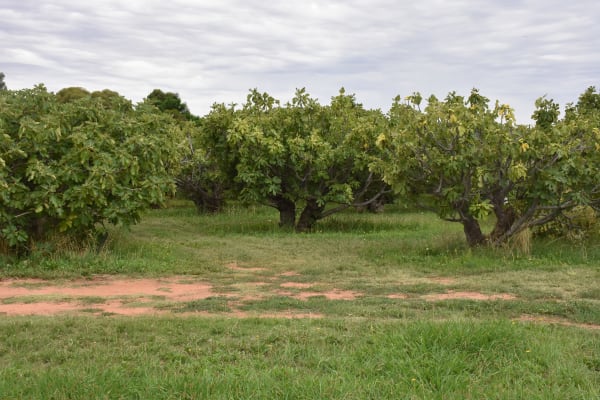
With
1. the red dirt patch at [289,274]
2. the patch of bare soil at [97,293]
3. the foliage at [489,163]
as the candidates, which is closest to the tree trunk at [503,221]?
the foliage at [489,163]

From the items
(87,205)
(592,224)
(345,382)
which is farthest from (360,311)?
(592,224)

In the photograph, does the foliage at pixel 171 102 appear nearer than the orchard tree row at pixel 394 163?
No

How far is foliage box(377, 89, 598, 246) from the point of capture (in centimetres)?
1034

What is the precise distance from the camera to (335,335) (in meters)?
5.43

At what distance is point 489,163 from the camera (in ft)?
34.9

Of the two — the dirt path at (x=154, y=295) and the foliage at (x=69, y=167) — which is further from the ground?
the foliage at (x=69, y=167)

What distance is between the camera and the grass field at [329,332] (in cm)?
423

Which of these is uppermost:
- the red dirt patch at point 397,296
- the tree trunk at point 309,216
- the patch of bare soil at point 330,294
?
→ the tree trunk at point 309,216

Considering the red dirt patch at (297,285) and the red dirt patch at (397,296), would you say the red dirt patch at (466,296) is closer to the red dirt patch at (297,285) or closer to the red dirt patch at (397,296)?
the red dirt patch at (397,296)

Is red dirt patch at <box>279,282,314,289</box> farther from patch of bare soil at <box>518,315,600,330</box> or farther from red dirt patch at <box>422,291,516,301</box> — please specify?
patch of bare soil at <box>518,315,600,330</box>

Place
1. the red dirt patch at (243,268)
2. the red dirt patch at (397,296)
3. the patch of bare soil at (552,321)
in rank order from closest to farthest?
the patch of bare soil at (552,321) < the red dirt patch at (397,296) < the red dirt patch at (243,268)

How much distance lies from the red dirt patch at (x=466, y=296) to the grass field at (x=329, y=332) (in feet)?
0.08

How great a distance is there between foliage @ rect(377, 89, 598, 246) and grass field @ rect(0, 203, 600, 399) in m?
0.81

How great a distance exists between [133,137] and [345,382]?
7758 mm
